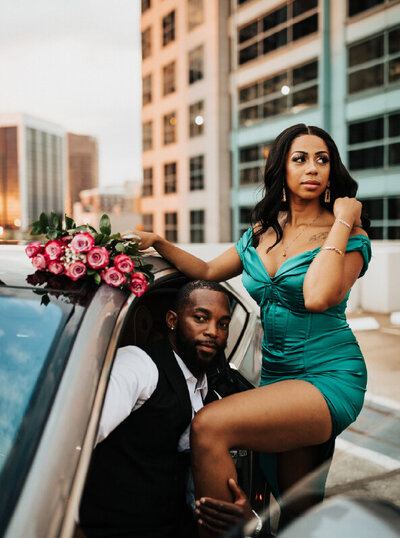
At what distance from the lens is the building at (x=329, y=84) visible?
20672 mm

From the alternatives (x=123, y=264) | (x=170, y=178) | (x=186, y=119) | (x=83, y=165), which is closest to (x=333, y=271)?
(x=123, y=264)

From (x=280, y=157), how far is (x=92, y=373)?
132cm

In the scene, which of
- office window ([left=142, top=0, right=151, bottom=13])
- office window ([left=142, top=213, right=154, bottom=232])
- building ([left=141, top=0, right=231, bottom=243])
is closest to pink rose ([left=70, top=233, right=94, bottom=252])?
building ([left=141, top=0, right=231, bottom=243])

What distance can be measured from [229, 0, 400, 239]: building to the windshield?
1948 centimetres

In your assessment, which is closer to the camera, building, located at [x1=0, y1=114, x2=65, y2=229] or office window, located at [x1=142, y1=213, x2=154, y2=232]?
office window, located at [x1=142, y1=213, x2=154, y2=232]

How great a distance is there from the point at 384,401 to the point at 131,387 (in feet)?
15.0

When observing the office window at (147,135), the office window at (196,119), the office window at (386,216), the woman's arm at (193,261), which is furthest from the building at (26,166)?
the woman's arm at (193,261)

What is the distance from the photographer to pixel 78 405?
4.77 feet

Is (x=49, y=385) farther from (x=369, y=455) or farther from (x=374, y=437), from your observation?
(x=374, y=437)

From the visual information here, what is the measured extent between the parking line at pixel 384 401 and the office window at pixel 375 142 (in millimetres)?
16395

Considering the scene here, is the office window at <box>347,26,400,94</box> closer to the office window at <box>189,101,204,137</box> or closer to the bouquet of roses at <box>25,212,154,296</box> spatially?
the office window at <box>189,101,204,137</box>

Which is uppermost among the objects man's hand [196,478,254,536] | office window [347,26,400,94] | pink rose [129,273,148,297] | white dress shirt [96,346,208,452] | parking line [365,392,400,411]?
office window [347,26,400,94]

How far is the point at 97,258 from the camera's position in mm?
1782

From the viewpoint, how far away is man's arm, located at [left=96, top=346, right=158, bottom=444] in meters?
1.70
